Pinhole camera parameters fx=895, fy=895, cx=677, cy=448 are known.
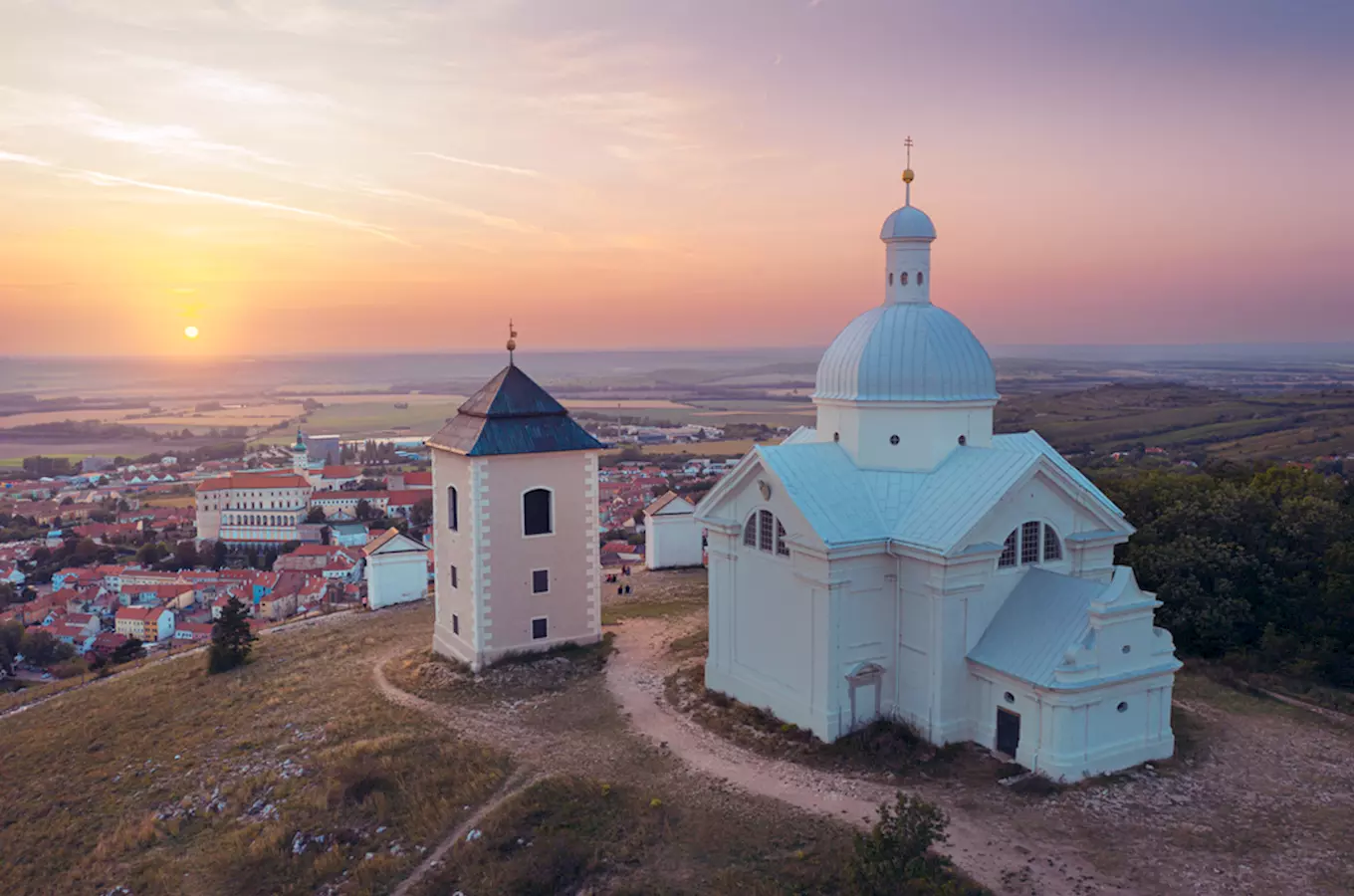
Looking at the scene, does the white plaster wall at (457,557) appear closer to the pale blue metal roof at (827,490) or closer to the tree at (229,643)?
the tree at (229,643)

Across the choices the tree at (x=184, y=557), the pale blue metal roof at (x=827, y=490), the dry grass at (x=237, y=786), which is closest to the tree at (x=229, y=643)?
the dry grass at (x=237, y=786)

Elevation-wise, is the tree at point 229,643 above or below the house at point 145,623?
above

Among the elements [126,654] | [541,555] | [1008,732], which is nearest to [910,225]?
[1008,732]

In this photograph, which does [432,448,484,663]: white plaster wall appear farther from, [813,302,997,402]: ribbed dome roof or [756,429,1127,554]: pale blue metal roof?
[813,302,997,402]: ribbed dome roof

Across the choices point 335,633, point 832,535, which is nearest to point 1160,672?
point 832,535

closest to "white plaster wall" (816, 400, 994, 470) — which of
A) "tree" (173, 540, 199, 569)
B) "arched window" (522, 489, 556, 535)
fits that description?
"arched window" (522, 489, 556, 535)

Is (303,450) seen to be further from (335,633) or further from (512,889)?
(512,889)
